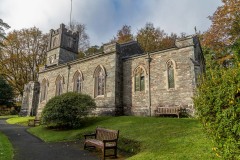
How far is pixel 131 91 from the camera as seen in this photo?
1884 cm

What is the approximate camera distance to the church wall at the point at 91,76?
738 inches

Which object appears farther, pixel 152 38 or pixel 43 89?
pixel 152 38

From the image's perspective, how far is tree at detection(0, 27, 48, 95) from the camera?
123 ft

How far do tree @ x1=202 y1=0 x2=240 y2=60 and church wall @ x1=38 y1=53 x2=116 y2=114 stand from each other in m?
12.3

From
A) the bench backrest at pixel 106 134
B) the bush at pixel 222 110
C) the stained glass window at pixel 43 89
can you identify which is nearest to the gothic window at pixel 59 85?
the stained glass window at pixel 43 89

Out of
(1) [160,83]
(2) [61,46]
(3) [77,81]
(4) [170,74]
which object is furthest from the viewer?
(2) [61,46]

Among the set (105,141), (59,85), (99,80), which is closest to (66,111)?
(99,80)

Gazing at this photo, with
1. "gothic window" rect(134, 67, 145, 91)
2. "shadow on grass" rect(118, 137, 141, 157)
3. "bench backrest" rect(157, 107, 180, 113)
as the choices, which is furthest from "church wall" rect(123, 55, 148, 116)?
"shadow on grass" rect(118, 137, 141, 157)

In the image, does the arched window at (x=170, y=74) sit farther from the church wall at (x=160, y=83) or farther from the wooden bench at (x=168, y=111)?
the wooden bench at (x=168, y=111)

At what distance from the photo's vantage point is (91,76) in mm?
21031

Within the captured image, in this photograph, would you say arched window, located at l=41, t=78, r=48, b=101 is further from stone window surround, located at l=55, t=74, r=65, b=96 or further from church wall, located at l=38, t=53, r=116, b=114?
stone window surround, located at l=55, t=74, r=65, b=96

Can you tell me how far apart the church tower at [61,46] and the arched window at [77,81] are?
26.8 feet

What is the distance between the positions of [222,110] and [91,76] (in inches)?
704

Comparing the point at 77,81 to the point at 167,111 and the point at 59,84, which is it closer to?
the point at 59,84
